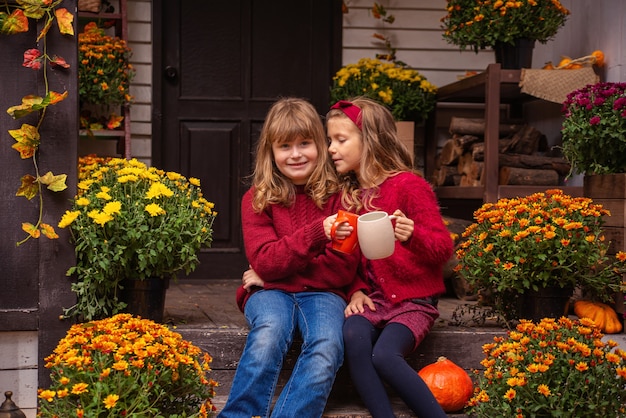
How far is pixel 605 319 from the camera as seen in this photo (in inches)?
145

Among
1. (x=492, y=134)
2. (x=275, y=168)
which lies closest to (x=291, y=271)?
(x=275, y=168)

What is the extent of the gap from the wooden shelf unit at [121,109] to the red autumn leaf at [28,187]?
176cm

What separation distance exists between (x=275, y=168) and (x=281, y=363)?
0.80 m

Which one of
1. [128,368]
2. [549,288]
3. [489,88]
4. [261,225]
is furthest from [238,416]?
[489,88]

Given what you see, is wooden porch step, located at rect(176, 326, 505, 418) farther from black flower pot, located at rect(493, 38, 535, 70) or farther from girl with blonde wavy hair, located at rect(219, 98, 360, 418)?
black flower pot, located at rect(493, 38, 535, 70)

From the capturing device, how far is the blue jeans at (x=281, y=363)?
9.34 ft

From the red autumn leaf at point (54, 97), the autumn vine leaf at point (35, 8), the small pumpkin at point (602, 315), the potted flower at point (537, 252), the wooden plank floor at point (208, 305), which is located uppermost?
the autumn vine leaf at point (35, 8)

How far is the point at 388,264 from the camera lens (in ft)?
10.5

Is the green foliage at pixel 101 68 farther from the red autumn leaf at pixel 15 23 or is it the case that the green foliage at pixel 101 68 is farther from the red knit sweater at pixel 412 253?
the red knit sweater at pixel 412 253

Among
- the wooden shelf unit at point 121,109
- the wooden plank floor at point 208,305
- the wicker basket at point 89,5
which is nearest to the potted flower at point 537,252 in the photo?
the wooden plank floor at point 208,305

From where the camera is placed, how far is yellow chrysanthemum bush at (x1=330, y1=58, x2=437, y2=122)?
5.25 meters

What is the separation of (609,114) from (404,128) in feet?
5.61

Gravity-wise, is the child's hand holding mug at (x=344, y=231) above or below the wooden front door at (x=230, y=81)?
below

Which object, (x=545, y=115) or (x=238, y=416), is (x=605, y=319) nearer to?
(x=238, y=416)
